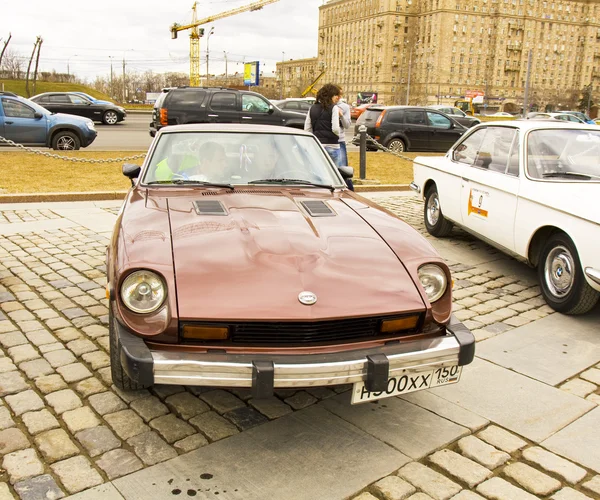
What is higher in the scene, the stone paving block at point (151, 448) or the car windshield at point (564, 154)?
the car windshield at point (564, 154)

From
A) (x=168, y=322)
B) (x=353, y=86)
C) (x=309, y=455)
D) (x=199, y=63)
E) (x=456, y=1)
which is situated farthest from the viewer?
(x=353, y=86)

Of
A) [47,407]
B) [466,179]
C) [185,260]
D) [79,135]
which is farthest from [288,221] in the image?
[79,135]

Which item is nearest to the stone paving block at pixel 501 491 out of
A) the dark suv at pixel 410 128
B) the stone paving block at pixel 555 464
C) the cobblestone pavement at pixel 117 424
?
the cobblestone pavement at pixel 117 424

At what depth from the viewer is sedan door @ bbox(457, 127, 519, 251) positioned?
6004mm

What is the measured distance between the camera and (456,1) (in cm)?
13712

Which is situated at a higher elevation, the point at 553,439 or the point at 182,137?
the point at 182,137

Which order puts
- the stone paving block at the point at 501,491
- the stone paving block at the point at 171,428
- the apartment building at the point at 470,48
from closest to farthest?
the stone paving block at the point at 501,491, the stone paving block at the point at 171,428, the apartment building at the point at 470,48

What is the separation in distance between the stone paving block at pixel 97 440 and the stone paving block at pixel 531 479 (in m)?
2.01

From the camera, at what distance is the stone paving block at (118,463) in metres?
2.83

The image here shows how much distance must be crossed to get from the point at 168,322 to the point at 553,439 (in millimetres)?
2191

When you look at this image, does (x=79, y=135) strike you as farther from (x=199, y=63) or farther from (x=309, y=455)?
(x=199, y=63)

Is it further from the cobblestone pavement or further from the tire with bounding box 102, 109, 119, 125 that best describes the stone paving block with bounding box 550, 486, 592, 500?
the tire with bounding box 102, 109, 119, 125

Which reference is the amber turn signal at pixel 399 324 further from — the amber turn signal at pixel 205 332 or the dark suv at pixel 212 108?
the dark suv at pixel 212 108

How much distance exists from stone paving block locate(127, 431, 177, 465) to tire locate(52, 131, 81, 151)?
14062mm
